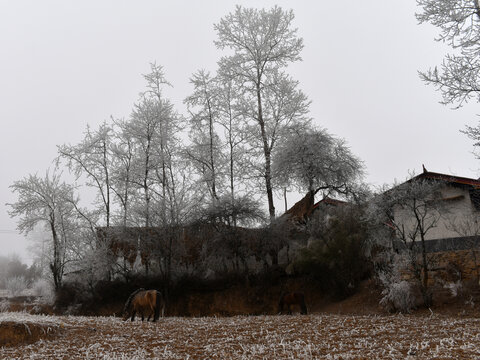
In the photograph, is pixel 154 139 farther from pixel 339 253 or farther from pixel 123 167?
pixel 339 253

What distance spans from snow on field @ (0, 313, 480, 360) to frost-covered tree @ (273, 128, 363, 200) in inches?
541

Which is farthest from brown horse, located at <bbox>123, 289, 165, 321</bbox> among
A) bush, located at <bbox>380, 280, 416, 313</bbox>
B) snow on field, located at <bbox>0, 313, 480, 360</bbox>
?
bush, located at <bbox>380, 280, 416, 313</bbox>

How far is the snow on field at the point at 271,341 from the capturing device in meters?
7.94

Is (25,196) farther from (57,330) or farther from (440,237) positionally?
(440,237)

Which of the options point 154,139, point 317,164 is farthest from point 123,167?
point 317,164

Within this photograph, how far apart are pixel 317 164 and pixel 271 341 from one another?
17.4 meters

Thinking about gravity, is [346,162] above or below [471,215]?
above

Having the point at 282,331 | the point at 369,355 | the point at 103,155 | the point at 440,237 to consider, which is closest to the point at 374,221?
the point at 440,237

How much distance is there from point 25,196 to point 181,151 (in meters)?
11.5

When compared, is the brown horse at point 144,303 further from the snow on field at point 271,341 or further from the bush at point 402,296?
the bush at point 402,296

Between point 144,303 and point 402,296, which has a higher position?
point 144,303

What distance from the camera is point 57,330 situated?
1155 cm

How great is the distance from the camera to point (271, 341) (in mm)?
9633

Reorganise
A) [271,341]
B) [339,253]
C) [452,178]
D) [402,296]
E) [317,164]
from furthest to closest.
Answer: [317,164] < [452,178] < [339,253] < [402,296] < [271,341]
